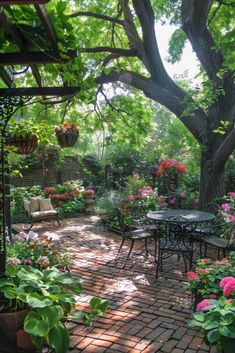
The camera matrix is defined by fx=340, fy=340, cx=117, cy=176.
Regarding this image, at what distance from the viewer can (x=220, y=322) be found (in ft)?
6.72

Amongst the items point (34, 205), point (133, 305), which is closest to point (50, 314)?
point (133, 305)

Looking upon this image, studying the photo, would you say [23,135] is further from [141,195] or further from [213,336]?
[141,195]

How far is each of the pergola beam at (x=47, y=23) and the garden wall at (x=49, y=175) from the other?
9.00 m

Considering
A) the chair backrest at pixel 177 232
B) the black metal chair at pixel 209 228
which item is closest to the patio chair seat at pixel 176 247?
the chair backrest at pixel 177 232

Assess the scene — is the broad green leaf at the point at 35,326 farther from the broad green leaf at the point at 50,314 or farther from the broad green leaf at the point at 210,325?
the broad green leaf at the point at 210,325

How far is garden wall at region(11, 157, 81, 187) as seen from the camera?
11039 mm

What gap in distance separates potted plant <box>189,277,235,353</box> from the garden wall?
30.3 ft

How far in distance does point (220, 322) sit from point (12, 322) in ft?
5.02

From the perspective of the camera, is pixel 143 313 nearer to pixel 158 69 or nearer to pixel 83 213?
pixel 158 69

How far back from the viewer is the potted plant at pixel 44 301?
2.31 m

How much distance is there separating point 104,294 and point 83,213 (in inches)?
226

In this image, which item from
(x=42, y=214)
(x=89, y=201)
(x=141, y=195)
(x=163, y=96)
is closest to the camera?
(x=163, y=96)

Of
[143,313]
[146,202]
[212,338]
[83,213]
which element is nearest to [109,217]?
[146,202]

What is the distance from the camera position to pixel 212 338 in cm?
197
